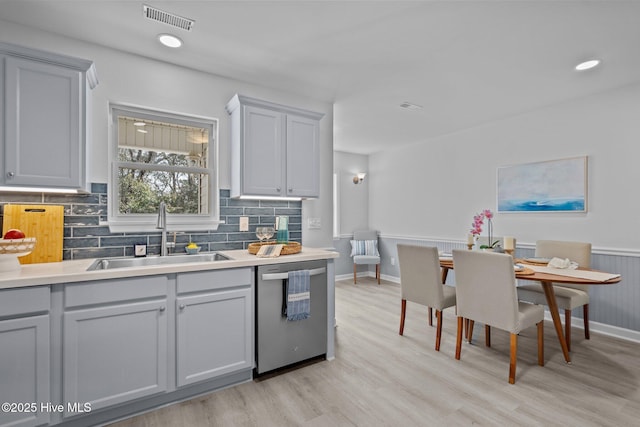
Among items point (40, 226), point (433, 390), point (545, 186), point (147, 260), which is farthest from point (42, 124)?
point (545, 186)

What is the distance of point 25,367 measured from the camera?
1589 millimetres

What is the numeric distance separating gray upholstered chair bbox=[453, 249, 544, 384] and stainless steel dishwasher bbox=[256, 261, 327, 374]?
45.1 inches

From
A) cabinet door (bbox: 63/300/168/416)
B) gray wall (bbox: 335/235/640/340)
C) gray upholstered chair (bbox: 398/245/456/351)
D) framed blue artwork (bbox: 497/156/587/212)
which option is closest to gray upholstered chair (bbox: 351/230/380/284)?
framed blue artwork (bbox: 497/156/587/212)

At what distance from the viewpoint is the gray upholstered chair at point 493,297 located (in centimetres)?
229

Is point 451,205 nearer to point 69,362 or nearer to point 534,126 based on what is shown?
point 534,126

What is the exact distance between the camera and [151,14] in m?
1.98

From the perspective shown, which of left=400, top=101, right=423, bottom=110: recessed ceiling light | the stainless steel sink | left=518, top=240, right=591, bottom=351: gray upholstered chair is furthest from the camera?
left=400, top=101, right=423, bottom=110: recessed ceiling light

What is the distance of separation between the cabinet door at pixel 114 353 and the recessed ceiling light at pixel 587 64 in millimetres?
3726

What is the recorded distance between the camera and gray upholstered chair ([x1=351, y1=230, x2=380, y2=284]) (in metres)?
5.56

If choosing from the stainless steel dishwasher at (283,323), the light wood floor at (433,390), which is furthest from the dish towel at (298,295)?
the light wood floor at (433,390)

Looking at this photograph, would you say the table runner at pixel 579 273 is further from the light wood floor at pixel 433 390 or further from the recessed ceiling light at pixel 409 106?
the recessed ceiling light at pixel 409 106

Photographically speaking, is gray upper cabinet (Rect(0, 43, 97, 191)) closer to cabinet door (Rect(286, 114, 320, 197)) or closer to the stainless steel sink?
the stainless steel sink

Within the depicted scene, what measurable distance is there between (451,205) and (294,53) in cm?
340

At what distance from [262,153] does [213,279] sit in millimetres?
1163
